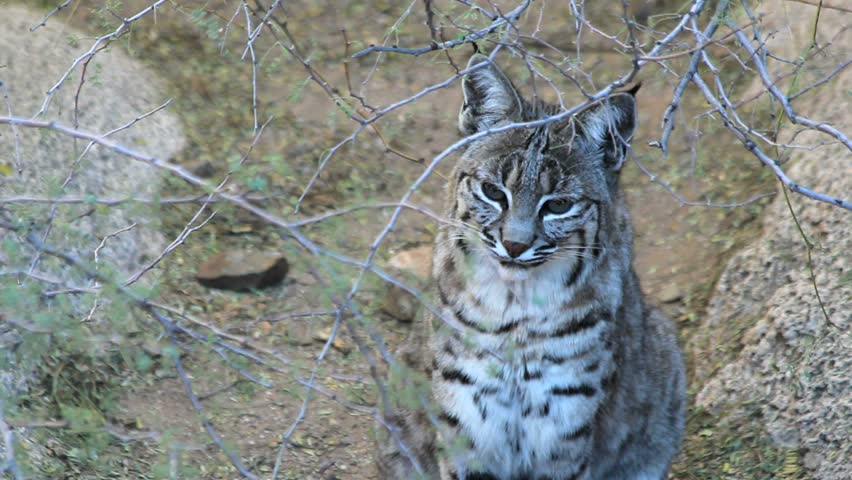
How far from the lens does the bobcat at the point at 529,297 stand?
4.55 m

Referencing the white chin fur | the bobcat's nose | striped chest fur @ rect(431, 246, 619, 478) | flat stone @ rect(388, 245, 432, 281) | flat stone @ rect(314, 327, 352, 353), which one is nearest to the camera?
the bobcat's nose

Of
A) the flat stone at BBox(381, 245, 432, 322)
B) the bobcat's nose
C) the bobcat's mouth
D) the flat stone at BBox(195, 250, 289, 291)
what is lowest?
the flat stone at BBox(195, 250, 289, 291)

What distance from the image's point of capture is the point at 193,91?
8273 millimetres

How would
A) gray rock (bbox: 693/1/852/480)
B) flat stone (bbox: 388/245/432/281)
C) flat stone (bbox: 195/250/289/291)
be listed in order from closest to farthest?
gray rock (bbox: 693/1/852/480), flat stone (bbox: 195/250/289/291), flat stone (bbox: 388/245/432/281)

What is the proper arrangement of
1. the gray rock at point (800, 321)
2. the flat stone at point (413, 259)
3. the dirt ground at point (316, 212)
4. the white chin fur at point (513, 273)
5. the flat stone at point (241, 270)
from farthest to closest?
the flat stone at point (413, 259), the flat stone at point (241, 270), the dirt ground at point (316, 212), the gray rock at point (800, 321), the white chin fur at point (513, 273)

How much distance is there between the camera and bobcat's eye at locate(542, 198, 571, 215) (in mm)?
4566

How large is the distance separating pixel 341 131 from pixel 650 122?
2.38m

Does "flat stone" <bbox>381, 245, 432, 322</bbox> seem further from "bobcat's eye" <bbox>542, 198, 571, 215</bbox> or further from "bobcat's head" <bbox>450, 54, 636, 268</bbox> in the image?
"bobcat's eye" <bbox>542, 198, 571, 215</bbox>

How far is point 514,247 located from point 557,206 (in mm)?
313

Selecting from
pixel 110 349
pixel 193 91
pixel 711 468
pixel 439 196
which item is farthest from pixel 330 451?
pixel 193 91

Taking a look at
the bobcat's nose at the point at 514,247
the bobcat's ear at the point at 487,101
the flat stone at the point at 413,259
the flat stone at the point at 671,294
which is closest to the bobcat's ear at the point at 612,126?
the bobcat's ear at the point at 487,101

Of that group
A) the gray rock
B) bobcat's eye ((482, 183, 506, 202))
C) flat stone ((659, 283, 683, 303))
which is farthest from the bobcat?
flat stone ((659, 283, 683, 303))

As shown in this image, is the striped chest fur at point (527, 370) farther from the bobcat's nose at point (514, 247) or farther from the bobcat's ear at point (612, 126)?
the bobcat's ear at point (612, 126)

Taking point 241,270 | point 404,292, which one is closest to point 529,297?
point 404,292
